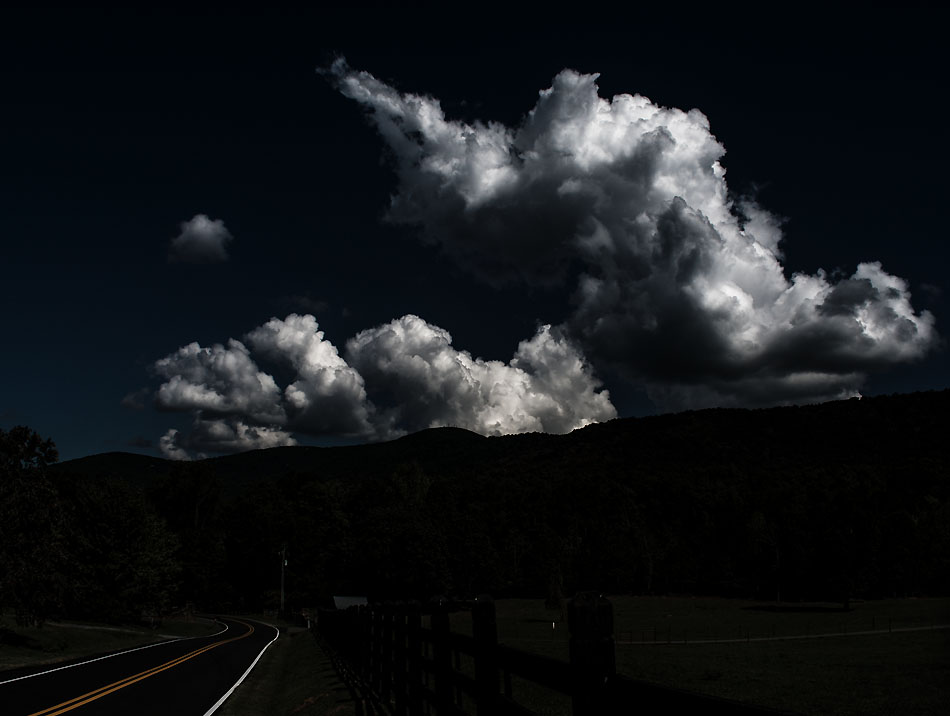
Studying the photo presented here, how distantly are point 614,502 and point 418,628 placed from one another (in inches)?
5655

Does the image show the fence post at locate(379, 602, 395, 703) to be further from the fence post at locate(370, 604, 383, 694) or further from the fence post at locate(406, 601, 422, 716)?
the fence post at locate(406, 601, 422, 716)

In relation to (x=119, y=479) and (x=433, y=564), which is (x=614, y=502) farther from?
(x=119, y=479)

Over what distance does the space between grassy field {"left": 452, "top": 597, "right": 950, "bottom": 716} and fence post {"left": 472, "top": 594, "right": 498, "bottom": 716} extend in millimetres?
20126

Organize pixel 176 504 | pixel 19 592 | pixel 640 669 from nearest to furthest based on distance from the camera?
pixel 19 592 < pixel 640 669 < pixel 176 504

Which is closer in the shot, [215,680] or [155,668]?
[215,680]

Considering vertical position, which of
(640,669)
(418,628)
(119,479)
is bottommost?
(640,669)

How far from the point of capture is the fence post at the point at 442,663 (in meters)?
6.61

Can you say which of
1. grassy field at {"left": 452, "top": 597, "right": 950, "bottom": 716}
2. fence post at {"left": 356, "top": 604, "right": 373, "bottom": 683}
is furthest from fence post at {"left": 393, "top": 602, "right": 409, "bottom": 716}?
grassy field at {"left": 452, "top": 597, "right": 950, "bottom": 716}

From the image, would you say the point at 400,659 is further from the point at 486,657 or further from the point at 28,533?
the point at 28,533

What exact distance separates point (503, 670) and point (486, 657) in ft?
1.85

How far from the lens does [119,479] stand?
236 feet

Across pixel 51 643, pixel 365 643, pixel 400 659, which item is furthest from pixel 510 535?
pixel 400 659

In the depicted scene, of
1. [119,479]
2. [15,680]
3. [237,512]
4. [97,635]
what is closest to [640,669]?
[15,680]

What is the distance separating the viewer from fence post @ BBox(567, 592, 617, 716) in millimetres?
2906
